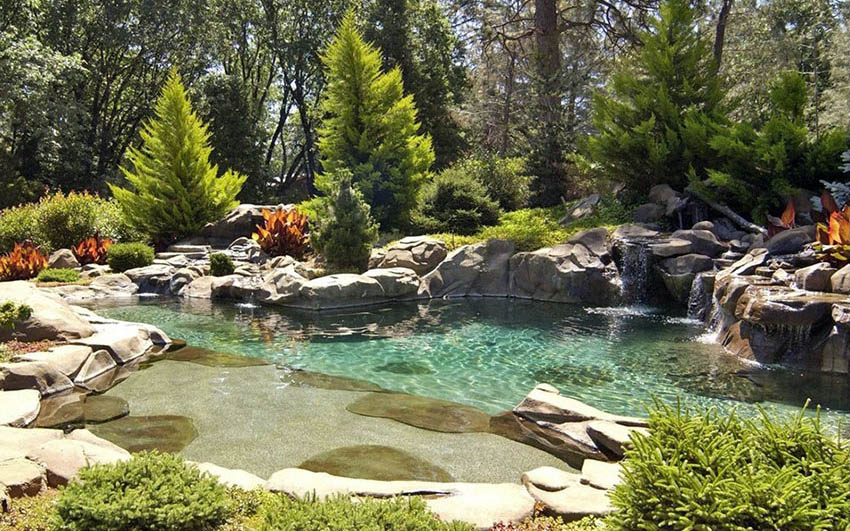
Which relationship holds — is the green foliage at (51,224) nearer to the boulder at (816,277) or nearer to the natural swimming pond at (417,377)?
the natural swimming pond at (417,377)

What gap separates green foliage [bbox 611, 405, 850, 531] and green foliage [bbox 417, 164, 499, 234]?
523 inches

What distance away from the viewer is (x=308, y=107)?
1259 inches

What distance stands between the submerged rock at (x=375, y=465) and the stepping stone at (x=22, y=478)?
1.74 meters

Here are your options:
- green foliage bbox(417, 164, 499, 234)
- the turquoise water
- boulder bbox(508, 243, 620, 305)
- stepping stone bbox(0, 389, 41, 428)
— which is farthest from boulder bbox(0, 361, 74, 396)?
green foliage bbox(417, 164, 499, 234)

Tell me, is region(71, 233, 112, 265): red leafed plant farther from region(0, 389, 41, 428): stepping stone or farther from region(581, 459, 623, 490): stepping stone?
region(581, 459, 623, 490): stepping stone

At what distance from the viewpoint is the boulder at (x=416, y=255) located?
45.2ft

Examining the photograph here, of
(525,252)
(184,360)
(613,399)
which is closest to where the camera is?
(613,399)

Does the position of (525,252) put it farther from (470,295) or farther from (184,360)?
(184,360)

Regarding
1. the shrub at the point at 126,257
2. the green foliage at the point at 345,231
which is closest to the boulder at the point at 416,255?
the green foliage at the point at 345,231

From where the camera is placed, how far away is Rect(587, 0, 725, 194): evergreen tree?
48.1ft

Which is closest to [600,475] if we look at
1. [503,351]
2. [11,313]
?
[503,351]

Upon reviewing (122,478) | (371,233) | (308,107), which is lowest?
(122,478)

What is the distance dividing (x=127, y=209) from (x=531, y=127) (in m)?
12.4

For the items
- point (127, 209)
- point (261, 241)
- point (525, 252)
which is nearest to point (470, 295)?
point (525, 252)
